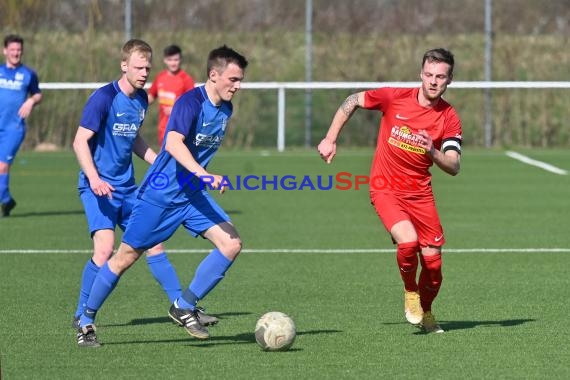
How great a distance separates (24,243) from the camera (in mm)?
12484

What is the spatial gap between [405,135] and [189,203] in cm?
148

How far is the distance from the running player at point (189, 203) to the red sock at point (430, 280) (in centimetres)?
127

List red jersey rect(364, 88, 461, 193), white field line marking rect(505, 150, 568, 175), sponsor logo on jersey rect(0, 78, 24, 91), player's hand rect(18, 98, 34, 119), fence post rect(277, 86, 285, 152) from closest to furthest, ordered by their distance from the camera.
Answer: red jersey rect(364, 88, 461, 193)
player's hand rect(18, 98, 34, 119)
sponsor logo on jersey rect(0, 78, 24, 91)
white field line marking rect(505, 150, 568, 175)
fence post rect(277, 86, 285, 152)

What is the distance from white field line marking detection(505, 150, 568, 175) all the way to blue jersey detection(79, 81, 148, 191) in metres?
13.9

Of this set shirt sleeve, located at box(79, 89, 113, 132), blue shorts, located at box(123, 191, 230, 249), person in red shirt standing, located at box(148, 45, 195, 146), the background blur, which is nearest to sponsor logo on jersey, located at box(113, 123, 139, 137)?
shirt sleeve, located at box(79, 89, 113, 132)

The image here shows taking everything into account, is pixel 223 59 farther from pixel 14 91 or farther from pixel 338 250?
pixel 14 91

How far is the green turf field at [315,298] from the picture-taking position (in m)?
6.87

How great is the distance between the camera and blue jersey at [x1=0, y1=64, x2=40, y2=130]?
15.3 metres

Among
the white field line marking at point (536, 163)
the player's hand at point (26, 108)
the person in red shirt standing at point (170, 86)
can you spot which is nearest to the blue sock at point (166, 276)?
the player's hand at point (26, 108)

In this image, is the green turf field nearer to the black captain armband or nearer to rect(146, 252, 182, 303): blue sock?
rect(146, 252, 182, 303): blue sock

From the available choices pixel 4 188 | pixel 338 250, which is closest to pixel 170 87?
pixel 4 188

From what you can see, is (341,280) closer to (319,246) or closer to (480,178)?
(319,246)

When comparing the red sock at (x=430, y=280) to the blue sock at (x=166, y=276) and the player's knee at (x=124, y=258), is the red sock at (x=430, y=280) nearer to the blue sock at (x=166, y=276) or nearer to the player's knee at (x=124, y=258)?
the blue sock at (x=166, y=276)

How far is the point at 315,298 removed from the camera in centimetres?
933
